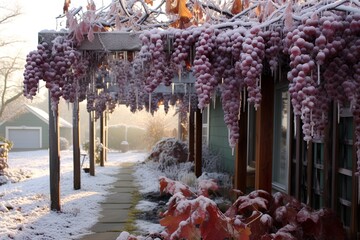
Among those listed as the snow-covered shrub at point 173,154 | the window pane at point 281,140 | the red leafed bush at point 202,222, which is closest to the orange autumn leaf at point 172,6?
the red leafed bush at point 202,222

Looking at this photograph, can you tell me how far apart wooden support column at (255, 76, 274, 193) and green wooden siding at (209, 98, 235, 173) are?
5.35 m

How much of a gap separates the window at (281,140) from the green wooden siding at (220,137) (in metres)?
2.35

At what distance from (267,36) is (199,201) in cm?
95

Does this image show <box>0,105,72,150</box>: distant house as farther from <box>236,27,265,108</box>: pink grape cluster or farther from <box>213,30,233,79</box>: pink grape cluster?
<box>236,27,265,108</box>: pink grape cluster

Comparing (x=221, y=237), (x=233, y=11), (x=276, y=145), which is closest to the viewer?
(x=221, y=237)

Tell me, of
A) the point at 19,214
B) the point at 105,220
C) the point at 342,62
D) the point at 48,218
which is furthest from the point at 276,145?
the point at 342,62

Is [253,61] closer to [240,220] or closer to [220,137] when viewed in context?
[240,220]

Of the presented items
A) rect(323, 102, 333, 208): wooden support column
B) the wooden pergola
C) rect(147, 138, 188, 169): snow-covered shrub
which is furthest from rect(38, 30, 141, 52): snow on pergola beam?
rect(147, 138, 188, 169): snow-covered shrub

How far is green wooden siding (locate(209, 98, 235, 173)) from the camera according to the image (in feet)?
29.3

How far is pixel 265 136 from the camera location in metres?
3.04

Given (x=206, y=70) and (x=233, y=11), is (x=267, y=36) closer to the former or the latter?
(x=206, y=70)

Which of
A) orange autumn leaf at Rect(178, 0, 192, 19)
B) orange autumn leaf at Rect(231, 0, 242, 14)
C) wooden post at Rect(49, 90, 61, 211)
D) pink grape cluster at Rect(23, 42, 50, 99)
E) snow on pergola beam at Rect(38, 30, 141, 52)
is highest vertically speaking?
orange autumn leaf at Rect(231, 0, 242, 14)

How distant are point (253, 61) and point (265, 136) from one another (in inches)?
48.7

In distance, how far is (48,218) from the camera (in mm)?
5633
